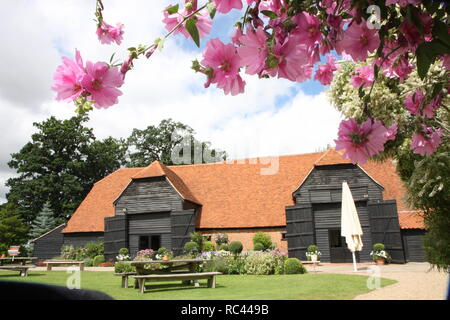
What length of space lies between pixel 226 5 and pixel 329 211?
23.0 meters

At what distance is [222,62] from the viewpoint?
1.47m

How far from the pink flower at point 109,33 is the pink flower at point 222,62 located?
0.78 metres

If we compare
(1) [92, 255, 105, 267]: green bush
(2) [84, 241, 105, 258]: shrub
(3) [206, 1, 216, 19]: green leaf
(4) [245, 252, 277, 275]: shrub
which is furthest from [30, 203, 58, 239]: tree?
(3) [206, 1, 216, 19]: green leaf

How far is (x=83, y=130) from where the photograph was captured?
5662cm

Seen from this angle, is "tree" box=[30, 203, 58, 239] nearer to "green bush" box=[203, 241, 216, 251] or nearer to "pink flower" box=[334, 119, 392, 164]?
"green bush" box=[203, 241, 216, 251]

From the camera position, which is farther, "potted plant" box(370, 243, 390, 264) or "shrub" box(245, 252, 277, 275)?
"potted plant" box(370, 243, 390, 264)

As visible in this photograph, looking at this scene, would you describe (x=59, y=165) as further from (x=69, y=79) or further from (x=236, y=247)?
(x=69, y=79)

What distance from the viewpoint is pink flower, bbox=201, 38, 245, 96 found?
1.43m

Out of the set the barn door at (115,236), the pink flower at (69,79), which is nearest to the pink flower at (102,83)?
the pink flower at (69,79)

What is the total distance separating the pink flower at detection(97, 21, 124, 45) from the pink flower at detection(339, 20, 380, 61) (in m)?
1.18
